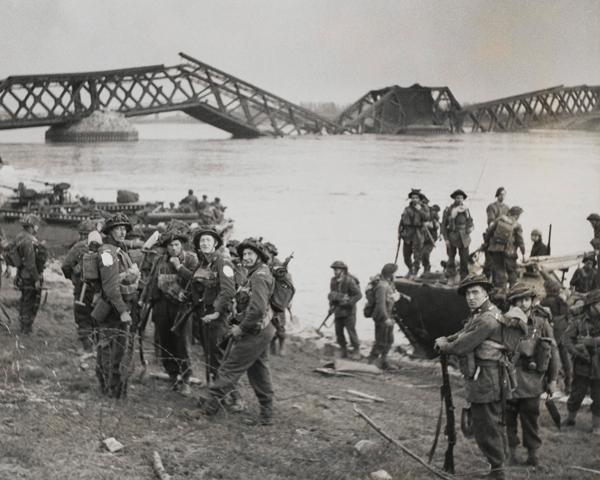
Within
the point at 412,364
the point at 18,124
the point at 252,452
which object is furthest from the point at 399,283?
the point at 18,124

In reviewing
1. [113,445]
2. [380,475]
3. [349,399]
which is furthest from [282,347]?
[113,445]

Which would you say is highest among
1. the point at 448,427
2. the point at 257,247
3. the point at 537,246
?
the point at 257,247

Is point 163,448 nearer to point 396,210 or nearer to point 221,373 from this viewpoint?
point 221,373

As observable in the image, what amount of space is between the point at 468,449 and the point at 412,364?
11.9 ft

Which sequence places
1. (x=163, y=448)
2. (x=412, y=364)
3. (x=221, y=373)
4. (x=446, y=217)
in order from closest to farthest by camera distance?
1. (x=163, y=448)
2. (x=221, y=373)
3. (x=412, y=364)
4. (x=446, y=217)

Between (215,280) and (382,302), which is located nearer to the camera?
(215,280)

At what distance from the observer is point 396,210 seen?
1392cm

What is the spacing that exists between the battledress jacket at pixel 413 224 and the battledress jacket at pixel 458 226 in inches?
37.8

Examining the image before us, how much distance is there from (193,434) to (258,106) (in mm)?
8854

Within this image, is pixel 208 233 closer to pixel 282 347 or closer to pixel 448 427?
pixel 448 427

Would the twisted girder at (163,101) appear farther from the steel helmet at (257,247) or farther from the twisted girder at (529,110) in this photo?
the steel helmet at (257,247)

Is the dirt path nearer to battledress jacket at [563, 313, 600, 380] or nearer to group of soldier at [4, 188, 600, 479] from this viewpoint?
group of soldier at [4, 188, 600, 479]

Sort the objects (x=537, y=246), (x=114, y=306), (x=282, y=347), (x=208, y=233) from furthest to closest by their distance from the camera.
→ (x=537, y=246) < (x=282, y=347) < (x=208, y=233) < (x=114, y=306)

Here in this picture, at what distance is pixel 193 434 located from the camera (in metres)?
5.39
